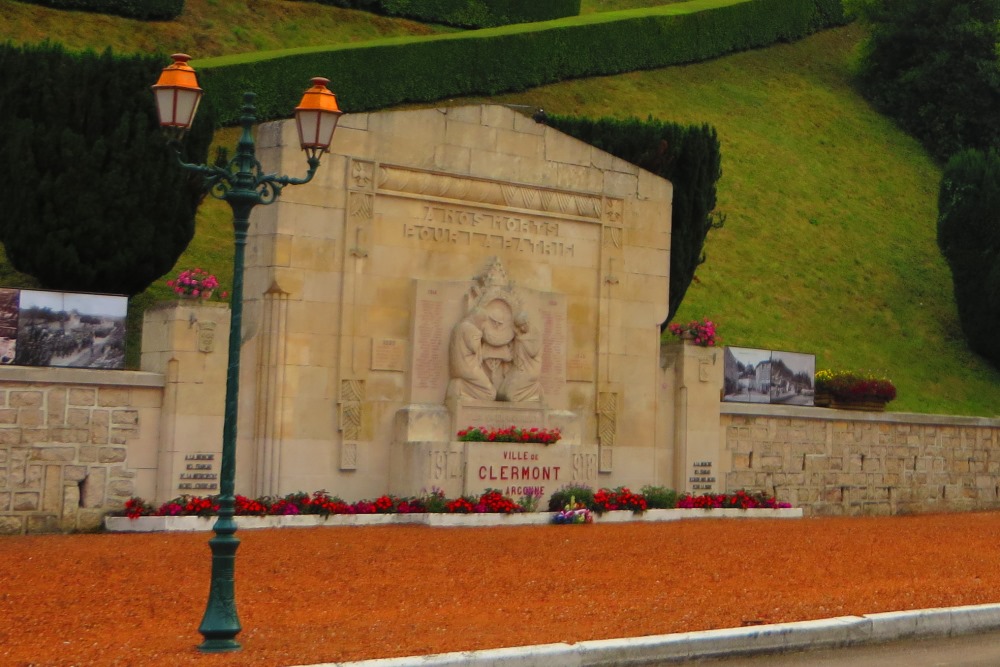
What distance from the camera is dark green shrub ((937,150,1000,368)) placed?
3594cm

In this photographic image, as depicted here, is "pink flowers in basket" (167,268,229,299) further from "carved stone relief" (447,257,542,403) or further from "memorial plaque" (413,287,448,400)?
"carved stone relief" (447,257,542,403)

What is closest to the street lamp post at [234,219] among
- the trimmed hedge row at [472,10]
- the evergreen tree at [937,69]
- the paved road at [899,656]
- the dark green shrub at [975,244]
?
the paved road at [899,656]

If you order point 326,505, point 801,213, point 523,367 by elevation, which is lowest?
point 326,505

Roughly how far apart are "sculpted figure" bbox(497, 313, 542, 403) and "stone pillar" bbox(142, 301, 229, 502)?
4.43 metres

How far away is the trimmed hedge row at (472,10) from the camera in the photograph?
44500 millimetres

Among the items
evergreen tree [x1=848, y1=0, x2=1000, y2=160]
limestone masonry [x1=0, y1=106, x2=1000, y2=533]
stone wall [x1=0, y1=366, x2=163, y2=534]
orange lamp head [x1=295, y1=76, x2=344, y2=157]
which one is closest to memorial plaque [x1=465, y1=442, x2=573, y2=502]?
limestone masonry [x1=0, y1=106, x2=1000, y2=533]

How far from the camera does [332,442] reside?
65.9 ft

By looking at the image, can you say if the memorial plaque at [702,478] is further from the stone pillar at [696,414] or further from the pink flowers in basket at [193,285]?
the pink flowers in basket at [193,285]

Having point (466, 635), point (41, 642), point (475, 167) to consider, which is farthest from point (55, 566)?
point (475, 167)

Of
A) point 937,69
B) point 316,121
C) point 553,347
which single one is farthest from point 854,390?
point 937,69

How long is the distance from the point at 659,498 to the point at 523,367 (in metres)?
2.94

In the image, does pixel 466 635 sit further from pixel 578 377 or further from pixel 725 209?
pixel 725 209

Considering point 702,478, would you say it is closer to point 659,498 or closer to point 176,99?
point 659,498

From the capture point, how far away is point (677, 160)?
92.3 feet
